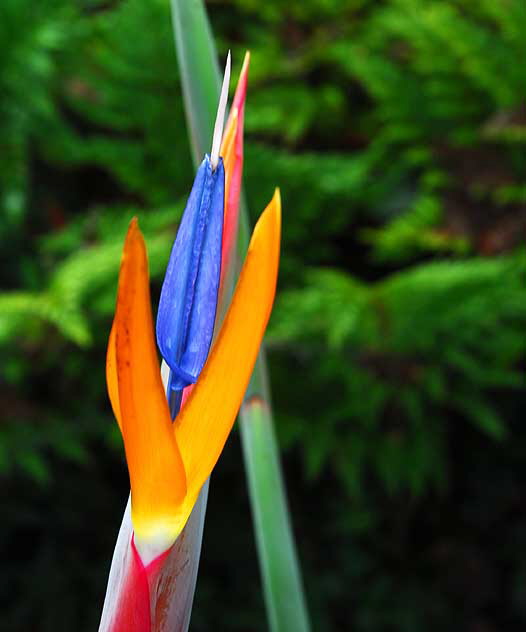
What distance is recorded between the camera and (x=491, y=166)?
1.14 meters

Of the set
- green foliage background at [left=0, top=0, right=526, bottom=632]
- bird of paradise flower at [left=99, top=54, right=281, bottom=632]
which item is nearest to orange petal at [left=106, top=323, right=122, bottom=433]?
bird of paradise flower at [left=99, top=54, right=281, bottom=632]

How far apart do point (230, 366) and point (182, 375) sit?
0.02 m

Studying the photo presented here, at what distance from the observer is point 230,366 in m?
0.28

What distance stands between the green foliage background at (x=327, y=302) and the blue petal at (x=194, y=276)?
613 mm

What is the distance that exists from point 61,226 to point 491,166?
56cm

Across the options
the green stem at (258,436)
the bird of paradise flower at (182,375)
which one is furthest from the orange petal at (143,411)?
the green stem at (258,436)

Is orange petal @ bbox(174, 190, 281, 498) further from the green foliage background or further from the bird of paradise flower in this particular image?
the green foliage background

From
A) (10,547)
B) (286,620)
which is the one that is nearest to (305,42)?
(10,547)

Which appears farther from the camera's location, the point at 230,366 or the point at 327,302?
the point at 327,302

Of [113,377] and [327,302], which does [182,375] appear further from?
[327,302]

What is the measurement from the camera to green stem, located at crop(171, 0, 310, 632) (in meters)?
0.36

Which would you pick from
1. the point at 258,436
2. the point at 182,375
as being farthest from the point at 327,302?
the point at 182,375

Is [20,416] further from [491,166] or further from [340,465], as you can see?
[491,166]

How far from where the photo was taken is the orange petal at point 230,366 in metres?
0.28
